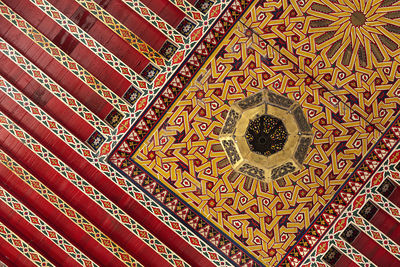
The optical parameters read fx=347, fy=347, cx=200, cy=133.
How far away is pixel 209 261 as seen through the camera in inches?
209

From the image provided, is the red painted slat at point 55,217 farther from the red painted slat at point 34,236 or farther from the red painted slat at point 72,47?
the red painted slat at point 72,47

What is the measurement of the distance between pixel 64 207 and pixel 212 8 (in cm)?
367

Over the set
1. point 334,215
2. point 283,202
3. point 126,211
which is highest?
point 334,215

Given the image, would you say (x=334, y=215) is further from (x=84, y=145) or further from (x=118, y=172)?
(x=84, y=145)

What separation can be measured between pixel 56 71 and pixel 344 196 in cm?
471

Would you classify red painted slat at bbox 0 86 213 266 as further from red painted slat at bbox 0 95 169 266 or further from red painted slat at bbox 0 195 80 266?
red painted slat at bbox 0 195 80 266

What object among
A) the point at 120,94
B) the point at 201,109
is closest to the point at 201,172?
the point at 201,109

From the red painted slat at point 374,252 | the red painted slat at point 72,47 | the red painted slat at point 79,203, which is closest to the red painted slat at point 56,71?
the red painted slat at point 72,47

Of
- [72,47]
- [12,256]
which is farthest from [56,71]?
[12,256]

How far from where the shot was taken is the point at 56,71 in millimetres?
5207

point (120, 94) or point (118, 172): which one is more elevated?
point (120, 94)

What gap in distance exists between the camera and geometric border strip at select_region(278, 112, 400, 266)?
5.08m

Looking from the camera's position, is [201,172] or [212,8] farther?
[201,172]

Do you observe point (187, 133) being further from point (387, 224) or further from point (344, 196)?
point (387, 224)
